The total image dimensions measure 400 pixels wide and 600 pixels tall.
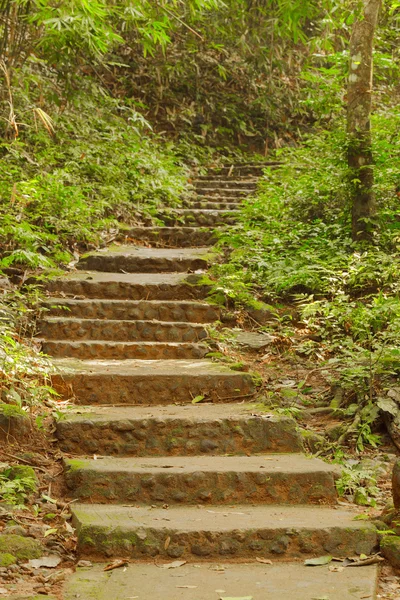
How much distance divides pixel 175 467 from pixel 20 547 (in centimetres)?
95

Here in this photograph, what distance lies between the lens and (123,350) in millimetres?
5270

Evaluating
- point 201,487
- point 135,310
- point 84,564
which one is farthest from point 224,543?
point 135,310

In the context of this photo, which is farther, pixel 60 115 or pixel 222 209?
pixel 60 115

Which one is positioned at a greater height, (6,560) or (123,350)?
(123,350)

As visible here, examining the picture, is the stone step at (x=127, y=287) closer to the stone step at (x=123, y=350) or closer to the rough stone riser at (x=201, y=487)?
the stone step at (x=123, y=350)

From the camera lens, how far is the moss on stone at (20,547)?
9.68 ft

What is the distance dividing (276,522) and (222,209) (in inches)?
257

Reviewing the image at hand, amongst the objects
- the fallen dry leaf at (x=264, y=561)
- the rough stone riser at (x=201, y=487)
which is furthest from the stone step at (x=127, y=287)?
the fallen dry leaf at (x=264, y=561)

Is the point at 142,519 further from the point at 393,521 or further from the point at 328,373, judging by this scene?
the point at 328,373

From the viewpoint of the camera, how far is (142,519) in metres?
3.26

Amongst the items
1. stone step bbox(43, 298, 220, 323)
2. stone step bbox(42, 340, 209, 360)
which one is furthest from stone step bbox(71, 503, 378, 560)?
stone step bbox(43, 298, 220, 323)

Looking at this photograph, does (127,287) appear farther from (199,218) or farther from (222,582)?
(222,582)

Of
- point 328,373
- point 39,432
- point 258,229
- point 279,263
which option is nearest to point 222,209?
point 258,229

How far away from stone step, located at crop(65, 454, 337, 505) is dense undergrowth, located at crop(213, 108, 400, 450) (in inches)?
30.3
